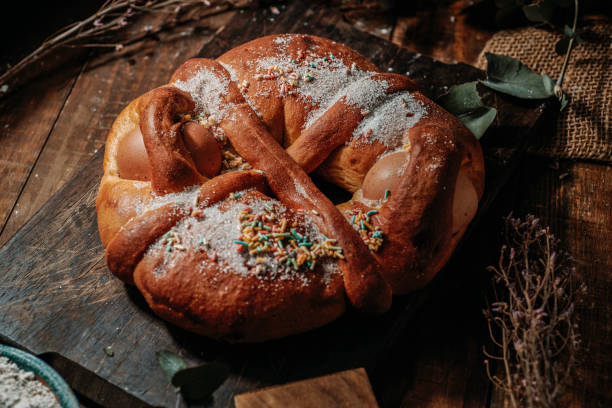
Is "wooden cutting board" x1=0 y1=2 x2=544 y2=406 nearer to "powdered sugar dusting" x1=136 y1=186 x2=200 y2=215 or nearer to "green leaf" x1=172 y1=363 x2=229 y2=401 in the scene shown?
"green leaf" x1=172 y1=363 x2=229 y2=401

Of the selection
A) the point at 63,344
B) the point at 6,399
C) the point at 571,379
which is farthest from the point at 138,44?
the point at 571,379

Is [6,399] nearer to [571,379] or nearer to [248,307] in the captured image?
[248,307]

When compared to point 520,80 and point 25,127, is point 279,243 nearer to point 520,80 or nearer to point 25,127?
point 520,80

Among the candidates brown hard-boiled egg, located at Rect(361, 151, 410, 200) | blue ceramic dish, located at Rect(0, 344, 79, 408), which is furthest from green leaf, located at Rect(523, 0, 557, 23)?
blue ceramic dish, located at Rect(0, 344, 79, 408)

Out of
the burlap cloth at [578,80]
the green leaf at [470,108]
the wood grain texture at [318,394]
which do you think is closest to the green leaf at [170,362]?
the wood grain texture at [318,394]

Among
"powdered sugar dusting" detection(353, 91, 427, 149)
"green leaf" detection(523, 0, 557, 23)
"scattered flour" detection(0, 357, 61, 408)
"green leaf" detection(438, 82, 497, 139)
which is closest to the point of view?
"scattered flour" detection(0, 357, 61, 408)

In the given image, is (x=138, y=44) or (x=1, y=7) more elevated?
(x=1, y=7)

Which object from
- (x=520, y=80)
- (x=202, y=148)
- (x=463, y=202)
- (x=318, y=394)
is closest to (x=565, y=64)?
(x=520, y=80)
